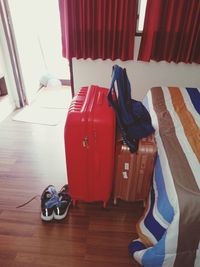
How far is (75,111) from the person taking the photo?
4.31 ft

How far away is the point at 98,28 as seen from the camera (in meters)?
2.39

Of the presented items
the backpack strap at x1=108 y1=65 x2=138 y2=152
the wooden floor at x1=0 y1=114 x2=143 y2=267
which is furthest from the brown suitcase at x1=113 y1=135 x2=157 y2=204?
the wooden floor at x1=0 y1=114 x2=143 y2=267

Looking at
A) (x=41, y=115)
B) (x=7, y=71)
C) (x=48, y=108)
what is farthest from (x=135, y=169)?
(x=7, y=71)

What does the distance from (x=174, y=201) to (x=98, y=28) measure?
204 centimetres

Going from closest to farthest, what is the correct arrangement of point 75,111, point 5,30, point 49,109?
point 75,111
point 5,30
point 49,109

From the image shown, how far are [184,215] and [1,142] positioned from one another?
208 centimetres

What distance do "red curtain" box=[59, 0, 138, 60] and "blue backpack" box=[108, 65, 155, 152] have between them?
118 cm

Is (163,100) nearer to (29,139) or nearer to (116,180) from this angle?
(116,180)

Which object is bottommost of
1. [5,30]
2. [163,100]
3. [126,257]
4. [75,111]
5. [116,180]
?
[126,257]

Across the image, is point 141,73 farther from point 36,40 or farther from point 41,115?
point 36,40

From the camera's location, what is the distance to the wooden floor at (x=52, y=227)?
1376mm

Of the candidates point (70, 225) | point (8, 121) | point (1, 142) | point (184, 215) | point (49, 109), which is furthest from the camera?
point (49, 109)

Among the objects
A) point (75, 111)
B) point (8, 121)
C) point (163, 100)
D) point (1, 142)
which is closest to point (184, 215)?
point (75, 111)

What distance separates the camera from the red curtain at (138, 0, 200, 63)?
7.30ft
